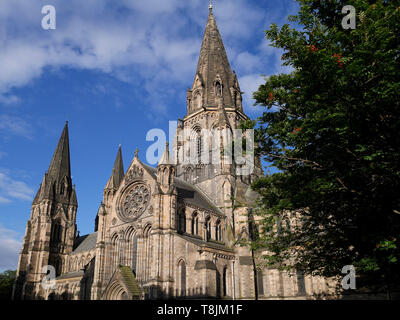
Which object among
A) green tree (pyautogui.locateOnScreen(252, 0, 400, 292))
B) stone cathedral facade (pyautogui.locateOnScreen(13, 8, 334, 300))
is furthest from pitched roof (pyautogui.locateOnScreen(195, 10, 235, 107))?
green tree (pyautogui.locateOnScreen(252, 0, 400, 292))

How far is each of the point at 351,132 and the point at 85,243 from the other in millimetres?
55588

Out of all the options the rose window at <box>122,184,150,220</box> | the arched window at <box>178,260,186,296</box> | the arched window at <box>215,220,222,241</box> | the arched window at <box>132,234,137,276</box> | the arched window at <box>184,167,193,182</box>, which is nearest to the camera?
the arched window at <box>178,260,186,296</box>

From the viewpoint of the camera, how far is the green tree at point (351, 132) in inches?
327

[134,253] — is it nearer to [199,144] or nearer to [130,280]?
[130,280]

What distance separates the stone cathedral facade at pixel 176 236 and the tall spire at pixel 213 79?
0.53 ft

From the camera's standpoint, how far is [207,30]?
55.2 meters

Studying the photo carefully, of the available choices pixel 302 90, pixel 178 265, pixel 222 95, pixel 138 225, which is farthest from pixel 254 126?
pixel 222 95

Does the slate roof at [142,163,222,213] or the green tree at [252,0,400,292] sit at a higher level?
the slate roof at [142,163,222,213]

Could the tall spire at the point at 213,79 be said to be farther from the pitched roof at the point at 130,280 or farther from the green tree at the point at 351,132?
the green tree at the point at 351,132

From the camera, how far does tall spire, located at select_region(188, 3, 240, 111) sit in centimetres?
4822

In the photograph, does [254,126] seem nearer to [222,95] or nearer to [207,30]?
[222,95]

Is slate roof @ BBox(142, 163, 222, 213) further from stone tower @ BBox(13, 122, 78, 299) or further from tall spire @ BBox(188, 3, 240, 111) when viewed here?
stone tower @ BBox(13, 122, 78, 299)

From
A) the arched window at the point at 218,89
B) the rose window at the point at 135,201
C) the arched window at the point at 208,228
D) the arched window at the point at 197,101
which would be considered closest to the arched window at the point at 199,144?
the arched window at the point at 197,101

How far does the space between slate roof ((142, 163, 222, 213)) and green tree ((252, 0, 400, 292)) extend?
876 inches
